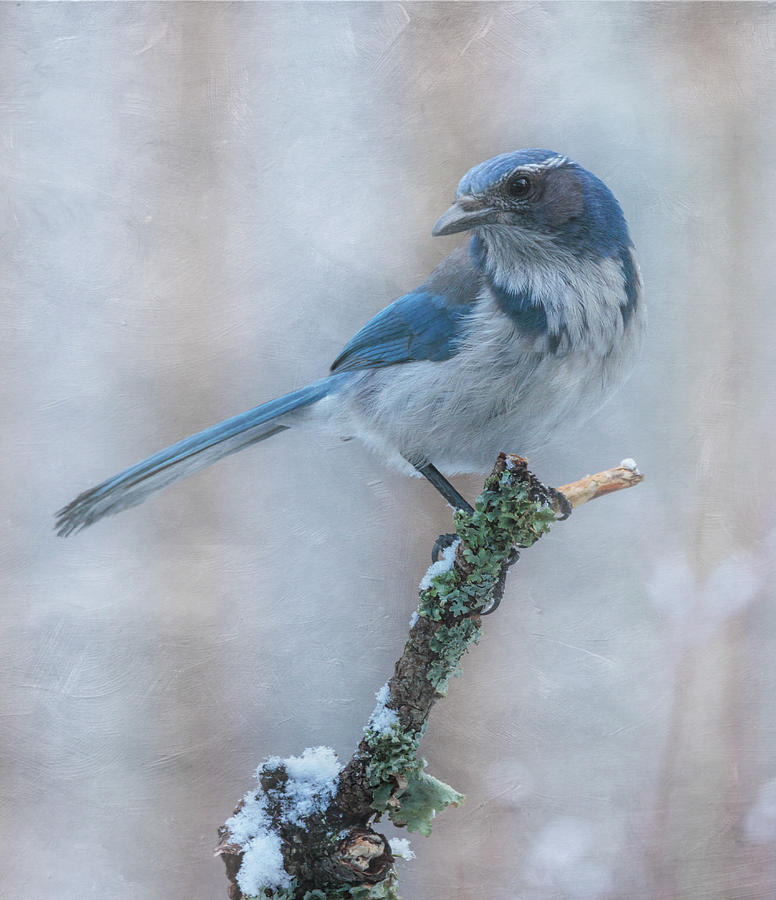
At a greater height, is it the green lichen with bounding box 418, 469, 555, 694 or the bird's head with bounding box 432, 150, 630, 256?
the bird's head with bounding box 432, 150, 630, 256

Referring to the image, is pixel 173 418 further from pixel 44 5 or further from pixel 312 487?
pixel 44 5

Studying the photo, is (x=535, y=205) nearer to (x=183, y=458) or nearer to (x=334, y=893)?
(x=183, y=458)

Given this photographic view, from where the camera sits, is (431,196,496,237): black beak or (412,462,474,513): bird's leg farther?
(412,462,474,513): bird's leg

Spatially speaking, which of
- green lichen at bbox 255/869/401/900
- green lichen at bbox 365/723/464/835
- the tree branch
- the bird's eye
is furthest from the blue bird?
green lichen at bbox 255/869/401/900

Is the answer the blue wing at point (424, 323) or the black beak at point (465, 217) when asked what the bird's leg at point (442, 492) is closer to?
the blue wing at point (424, 323)

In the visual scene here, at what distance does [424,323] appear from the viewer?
1.25m

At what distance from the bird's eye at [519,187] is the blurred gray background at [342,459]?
196 millimetres

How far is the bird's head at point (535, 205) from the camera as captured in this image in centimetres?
118

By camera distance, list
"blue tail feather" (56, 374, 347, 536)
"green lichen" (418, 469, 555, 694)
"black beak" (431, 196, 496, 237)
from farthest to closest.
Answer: "blue tail feather" (56, 374, 347, 536) → "black beak" (431, 196, 496, 237) → "green lichen" (418, 469, 555, 694)

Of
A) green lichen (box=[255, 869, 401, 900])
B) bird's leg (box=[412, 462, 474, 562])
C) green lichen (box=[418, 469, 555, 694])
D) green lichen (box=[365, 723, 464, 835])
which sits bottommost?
green lichen (box=[255, 869, 401, 900])

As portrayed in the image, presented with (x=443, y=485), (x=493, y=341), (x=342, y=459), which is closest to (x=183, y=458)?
(x=342, y=459)

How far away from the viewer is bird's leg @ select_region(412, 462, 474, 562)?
1.32 m

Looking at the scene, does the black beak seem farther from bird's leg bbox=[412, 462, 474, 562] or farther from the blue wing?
bird's leg bbox=[412, 462, 474, 562]

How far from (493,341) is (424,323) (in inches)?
5.0
